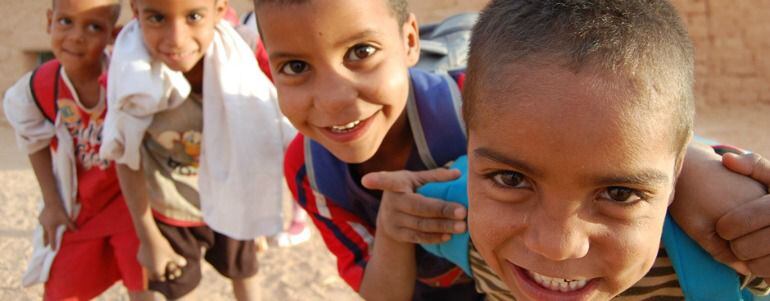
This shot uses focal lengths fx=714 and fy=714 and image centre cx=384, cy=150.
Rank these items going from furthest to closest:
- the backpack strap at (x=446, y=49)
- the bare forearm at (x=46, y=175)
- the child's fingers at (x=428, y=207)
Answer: the bare forearm at (x=46, y=175) → the backpack strap at (x=446, y=49) → the child's fingers at (x=428, y=207)

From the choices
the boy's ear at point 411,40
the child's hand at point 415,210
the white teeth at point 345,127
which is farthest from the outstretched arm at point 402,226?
the boy's ear at point 411,40

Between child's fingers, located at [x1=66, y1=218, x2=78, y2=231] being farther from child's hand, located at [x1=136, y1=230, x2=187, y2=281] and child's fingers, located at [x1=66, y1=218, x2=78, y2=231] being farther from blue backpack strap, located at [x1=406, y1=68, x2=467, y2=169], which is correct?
blue backpack strap, located at [x1=406, y1=68, x2=467, y2=169]

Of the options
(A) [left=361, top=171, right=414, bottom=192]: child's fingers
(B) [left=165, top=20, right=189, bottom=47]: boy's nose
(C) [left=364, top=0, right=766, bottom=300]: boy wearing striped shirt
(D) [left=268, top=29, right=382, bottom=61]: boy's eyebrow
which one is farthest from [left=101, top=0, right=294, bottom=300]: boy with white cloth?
(C) [left=364, top=0, right=766, bottom=300]: boy wearing striped shirt

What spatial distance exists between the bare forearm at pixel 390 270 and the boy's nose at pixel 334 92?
292mm

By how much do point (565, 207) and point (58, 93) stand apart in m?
1.99

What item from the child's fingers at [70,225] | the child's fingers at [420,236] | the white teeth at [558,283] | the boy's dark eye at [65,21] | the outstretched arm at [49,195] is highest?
the boy's dark eye at [65,21]

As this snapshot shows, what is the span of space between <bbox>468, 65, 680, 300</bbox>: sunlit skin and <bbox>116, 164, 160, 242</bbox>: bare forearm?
1533mm

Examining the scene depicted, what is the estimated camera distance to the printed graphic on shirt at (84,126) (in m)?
2.42

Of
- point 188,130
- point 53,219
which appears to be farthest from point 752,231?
point 53,219

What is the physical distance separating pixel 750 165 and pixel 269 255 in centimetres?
297

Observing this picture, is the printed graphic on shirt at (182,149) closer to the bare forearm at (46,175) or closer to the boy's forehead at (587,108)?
the bare forearm at (46,175)

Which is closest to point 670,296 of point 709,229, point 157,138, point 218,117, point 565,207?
point 709,229

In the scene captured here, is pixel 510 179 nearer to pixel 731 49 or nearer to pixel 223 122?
pixel 223 122

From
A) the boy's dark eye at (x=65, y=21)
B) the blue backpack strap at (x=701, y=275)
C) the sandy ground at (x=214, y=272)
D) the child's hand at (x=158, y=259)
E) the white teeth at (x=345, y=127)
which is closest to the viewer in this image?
the blue backpack strap at (x=701, y=275)
